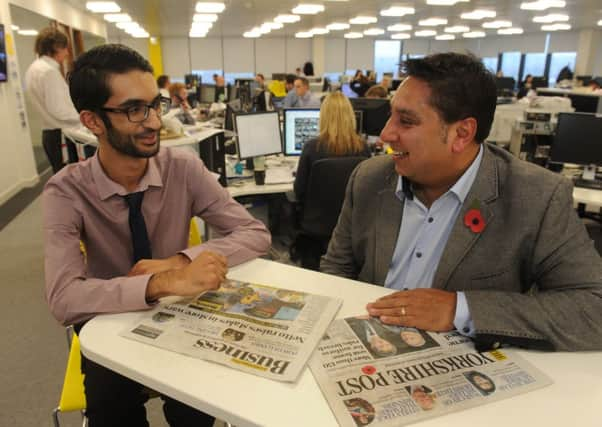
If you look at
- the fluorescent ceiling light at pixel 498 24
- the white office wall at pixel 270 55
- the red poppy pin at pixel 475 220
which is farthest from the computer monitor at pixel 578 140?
the white office wall at pixel 270 55

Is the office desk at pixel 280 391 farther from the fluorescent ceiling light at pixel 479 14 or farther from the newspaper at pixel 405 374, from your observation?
the fluorescent ceiling light at pixel 479 14

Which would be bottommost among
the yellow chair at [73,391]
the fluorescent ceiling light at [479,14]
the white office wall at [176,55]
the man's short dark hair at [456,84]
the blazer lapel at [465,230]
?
the yellow chair at [73,391]

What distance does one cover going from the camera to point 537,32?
51.4 feet

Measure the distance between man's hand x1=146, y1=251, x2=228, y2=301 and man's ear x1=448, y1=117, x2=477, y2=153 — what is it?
0.72m

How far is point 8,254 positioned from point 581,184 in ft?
14.7

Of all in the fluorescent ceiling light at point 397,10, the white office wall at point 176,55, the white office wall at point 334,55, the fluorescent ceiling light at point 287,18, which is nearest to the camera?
the fluorescent ceiling light at point 397,10

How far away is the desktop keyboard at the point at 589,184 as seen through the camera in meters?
2.98

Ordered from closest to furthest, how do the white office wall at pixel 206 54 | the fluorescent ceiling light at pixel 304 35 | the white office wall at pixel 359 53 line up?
the fluorescent ceiling light at pixel 304 35 → the white office wall at pixel 206 54 → the white office wall at pixel 359 53

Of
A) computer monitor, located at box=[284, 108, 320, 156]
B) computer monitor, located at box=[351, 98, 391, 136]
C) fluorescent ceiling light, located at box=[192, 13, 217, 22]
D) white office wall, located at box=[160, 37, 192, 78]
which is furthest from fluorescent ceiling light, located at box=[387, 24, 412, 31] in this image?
computer monitor, located at box=[284, 108, 320, 156]

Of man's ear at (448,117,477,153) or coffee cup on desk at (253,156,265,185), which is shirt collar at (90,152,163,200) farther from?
coffee cup on desk at (253,156,265,185)

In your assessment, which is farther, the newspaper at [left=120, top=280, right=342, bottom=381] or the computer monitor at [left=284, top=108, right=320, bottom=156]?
the computer monitor at [left=284, top=108, right=320, bottom=156]

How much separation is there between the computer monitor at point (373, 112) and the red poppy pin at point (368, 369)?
355cm

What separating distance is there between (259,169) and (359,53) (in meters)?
16.5

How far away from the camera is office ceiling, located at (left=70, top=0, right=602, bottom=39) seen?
8.57 meters
